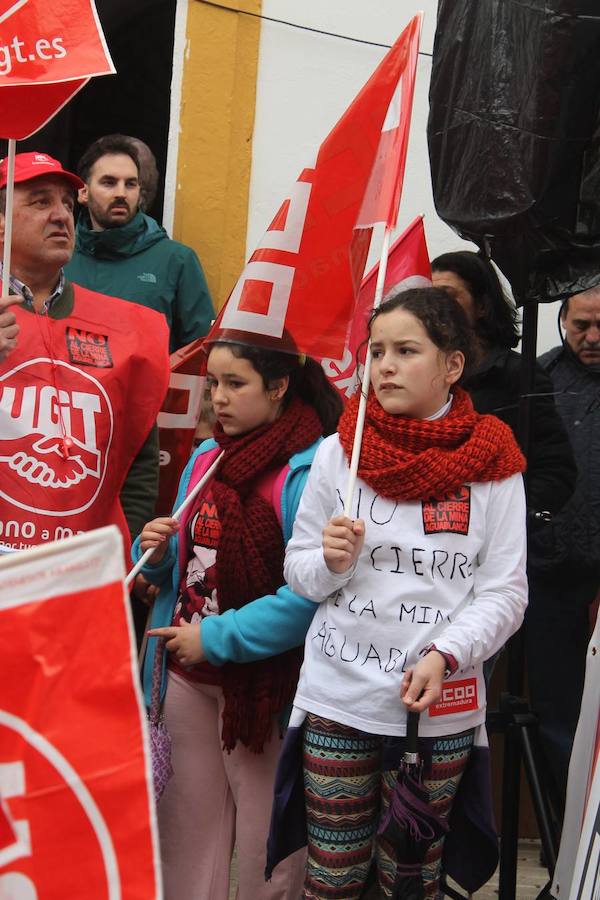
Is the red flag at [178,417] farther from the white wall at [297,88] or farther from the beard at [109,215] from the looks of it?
the white wall at [297,88]

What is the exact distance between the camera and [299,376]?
3490 millimetres

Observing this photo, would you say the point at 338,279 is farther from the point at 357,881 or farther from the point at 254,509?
the point at 357,881

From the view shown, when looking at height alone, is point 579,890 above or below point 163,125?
below

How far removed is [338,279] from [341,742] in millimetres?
1247

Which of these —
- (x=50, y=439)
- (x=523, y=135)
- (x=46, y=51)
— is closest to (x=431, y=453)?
(x=523, y=135)

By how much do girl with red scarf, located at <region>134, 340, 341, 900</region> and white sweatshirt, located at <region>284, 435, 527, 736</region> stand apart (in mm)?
339

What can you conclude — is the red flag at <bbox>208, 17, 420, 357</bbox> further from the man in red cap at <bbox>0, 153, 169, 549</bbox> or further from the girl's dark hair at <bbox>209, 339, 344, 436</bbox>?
the man in red cap at <bbox>0, 153, 169, 549</bbox>

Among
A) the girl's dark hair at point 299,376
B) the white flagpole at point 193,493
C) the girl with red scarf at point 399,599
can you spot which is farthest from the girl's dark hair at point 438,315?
the white flagpole at point 193,493

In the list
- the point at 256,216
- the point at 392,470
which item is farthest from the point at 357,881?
the point at 256,216

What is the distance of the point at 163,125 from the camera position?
605cm

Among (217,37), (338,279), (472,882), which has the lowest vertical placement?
(472,882)

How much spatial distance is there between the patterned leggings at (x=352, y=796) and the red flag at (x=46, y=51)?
171cm

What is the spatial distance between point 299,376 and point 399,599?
0.91 meters

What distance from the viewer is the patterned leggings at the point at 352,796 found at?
2.82m
